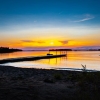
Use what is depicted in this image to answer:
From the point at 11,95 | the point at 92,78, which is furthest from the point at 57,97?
the point at 92,78

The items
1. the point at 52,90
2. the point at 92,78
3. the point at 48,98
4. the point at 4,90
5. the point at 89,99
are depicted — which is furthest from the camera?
the point at 92,78

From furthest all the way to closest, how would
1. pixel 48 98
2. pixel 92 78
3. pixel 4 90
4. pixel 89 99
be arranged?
pixel 92 78 < pixel 4 90 < pixel 48 98 < pixel 89 99

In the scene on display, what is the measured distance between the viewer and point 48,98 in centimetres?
912

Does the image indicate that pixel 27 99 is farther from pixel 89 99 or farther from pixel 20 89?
pixel 89 99

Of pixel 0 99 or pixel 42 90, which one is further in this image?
pixel 42 90

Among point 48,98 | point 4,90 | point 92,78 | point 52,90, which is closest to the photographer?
point 48,98

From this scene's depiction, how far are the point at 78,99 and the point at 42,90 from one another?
2.36m

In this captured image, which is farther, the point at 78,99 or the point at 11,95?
the point at 11,95

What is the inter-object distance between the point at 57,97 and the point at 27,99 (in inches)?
51.1

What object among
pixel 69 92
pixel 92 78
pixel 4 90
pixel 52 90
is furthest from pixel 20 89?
pixel 92 78

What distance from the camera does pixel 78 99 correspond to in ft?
28.1

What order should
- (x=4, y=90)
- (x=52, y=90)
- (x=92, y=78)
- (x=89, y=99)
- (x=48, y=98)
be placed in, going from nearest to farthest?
(x=89, y=99) → (x=48, y=98) → (x=4, y=90) → (x=52, y=90) → (x=92, y=78)

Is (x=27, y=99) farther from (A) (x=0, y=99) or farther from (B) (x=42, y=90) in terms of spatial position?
(B) (x=42, y=90)

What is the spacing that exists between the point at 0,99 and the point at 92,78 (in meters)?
5.71
